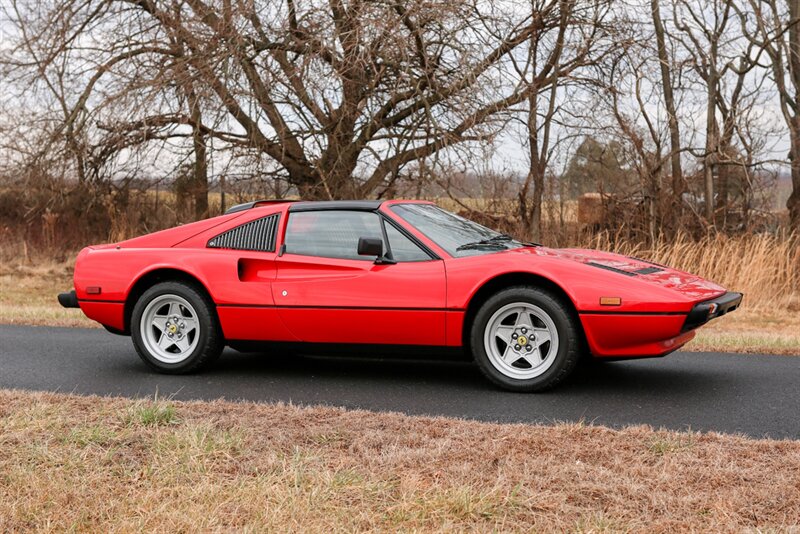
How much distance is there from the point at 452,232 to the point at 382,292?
0.83m

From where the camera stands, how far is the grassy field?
8477 mm

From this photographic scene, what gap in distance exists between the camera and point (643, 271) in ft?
20.2

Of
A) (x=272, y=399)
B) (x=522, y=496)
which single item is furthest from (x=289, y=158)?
(x=522, y=496)

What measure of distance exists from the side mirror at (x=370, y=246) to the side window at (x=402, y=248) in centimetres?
18

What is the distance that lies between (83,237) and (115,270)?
1289 cm

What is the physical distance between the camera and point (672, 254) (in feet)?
44.6

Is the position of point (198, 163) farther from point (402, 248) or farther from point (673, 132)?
point (402, 248)

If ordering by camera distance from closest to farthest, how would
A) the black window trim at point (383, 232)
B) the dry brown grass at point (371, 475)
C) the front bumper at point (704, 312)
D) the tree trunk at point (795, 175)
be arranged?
the dry brown grass at point (371, 475) → the front bumper at point (704, 312) → the black window trim at point (383, 232) → the tree trunk at point (795, 175)

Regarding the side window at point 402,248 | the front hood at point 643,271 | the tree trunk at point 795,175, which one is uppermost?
the tree trunk at point 795,175

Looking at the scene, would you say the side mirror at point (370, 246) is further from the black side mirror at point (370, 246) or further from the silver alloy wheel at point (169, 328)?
the silver alloy wheel at point (169, 328)

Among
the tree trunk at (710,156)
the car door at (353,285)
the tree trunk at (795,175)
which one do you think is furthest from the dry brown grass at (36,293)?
the tree trunk at (795,175)

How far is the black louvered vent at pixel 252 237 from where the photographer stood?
6.71 metres

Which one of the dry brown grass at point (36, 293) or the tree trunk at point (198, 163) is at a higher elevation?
the tree trunk at point (198, 163)

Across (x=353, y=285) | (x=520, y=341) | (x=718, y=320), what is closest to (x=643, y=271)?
(x=520, y=341)
